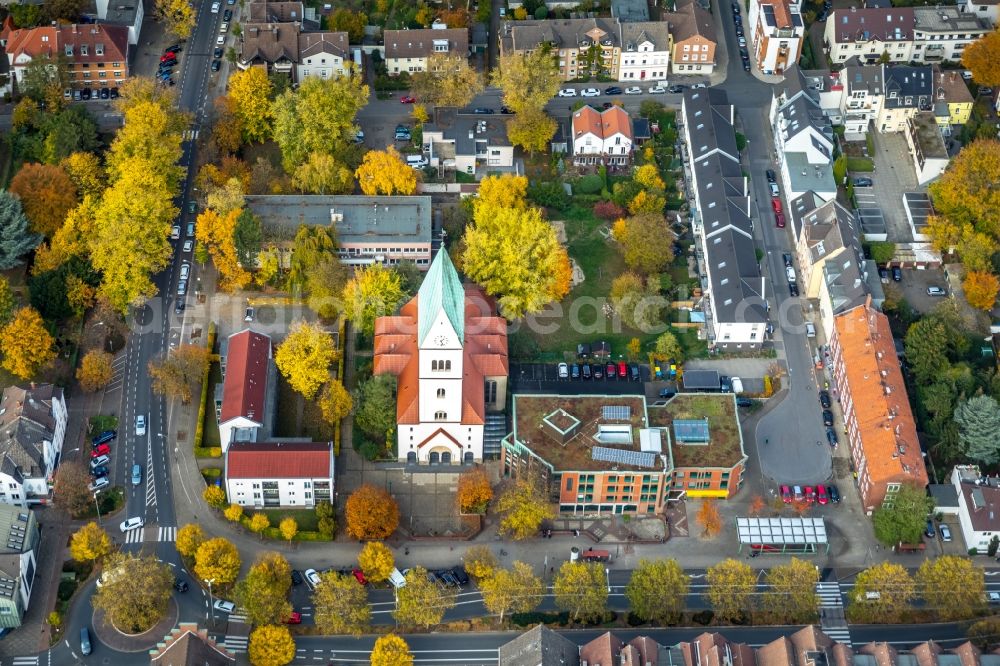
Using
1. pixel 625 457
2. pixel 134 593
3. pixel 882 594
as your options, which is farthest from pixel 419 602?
pixel 882 594

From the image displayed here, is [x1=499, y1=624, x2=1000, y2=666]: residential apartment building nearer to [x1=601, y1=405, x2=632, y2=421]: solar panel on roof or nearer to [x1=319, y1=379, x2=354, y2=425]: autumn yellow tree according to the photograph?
[x1=601, y1=405, x2=632, y2=421]: solar panel on roof

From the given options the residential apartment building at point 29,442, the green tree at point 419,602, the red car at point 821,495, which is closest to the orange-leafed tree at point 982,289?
the red car at point 821,495

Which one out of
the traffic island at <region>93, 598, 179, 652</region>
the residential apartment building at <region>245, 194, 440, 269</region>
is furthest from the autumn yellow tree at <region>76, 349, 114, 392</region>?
the traffic island at <region>93, 598, 179, 652</region>

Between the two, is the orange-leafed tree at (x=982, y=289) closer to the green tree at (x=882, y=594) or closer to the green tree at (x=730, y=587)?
the green tree at (x=882, y=594)

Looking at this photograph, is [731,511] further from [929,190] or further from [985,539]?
[929,190]

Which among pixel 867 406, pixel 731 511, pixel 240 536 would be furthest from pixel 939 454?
pixel 240 536

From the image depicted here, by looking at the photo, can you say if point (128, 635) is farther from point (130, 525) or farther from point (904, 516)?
point (904, 516)
